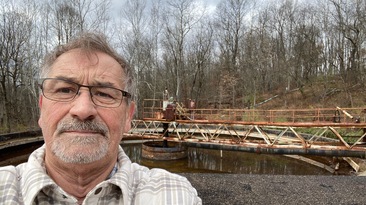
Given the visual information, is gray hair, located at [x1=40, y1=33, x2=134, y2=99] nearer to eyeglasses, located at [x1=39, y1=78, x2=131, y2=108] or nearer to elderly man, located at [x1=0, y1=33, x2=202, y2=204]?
elderly man, located at [x1=0, y1=33, x2=202, y2=204]

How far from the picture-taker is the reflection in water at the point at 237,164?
462 inches

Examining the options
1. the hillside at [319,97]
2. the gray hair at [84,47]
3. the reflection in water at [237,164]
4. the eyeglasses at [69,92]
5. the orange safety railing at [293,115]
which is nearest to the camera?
the eyeglasses at [69,92]

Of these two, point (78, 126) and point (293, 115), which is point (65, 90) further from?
point (293, 115)

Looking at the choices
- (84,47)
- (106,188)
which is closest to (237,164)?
(106,188)

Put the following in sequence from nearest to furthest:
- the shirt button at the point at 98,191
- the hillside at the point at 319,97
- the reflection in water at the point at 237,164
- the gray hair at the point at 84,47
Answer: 1. the shirt button at the point at 98,191
2. the gray hair at the point at 84,47
3. the reflection in water at the point at 237,164
4. the hillside at the point at 319,97

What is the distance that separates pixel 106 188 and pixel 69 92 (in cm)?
63

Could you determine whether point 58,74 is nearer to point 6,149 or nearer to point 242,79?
point 6,149

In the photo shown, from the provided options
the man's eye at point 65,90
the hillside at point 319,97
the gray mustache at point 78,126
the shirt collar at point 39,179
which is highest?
the hillside at point 319,97

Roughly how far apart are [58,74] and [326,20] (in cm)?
3367

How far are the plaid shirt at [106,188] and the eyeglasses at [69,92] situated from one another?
39cm

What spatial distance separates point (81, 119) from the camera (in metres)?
1.38

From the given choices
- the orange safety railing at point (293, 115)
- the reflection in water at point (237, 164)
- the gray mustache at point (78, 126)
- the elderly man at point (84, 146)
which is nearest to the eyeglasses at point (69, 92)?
the elderly man at point (84, 146)

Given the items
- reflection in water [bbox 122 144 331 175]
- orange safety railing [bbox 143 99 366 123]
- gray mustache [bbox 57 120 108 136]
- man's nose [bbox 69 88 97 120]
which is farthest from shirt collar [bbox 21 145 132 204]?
reflection in water [bbox 122 144 331 175]

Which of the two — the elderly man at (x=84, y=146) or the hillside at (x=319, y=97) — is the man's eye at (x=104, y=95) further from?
the hillside at (x=319, y=97)
